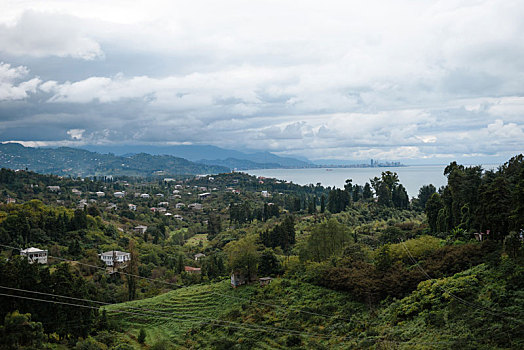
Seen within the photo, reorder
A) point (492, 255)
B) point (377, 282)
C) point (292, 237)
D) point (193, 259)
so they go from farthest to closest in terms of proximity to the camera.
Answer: point (193, 259) < point (292, 237) < point (377, 282) < point (492, 255)

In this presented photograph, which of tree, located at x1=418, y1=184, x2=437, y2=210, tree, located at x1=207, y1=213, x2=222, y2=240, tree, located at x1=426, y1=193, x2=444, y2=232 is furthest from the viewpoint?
tree, located at x1=207, y1=213, x2=222, y2=240

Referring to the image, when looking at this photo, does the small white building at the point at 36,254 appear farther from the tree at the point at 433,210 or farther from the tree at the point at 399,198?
the tree at the point at 399,198

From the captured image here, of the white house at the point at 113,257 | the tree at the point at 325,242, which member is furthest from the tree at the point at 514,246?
the white house at the point at 113,257

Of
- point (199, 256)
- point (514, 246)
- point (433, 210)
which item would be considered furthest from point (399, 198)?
point (514, 246)

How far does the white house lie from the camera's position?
48.3 metres

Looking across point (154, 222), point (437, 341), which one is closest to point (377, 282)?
point (437, 341)

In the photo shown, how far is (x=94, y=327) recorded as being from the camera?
23453 millimetres

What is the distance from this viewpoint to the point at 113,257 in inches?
1905

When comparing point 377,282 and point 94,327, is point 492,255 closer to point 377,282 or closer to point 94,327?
point 377,282

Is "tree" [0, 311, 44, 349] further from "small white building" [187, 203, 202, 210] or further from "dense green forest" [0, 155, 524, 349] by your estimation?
"small white building" [187, 203, 202, 210]

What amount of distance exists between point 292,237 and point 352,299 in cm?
2339

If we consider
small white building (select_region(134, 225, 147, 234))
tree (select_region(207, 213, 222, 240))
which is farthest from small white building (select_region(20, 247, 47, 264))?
tree (select_region(207, 213, 222, 240))

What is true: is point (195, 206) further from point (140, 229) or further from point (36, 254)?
point (36, 254)

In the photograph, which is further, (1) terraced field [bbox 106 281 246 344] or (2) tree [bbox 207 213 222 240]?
(2) tree [bbox 207 213 222 240]
